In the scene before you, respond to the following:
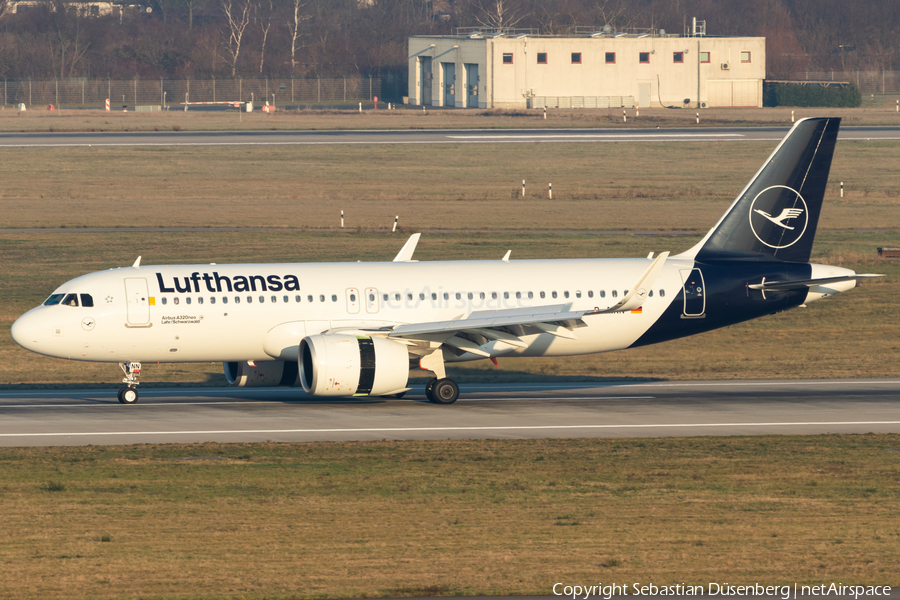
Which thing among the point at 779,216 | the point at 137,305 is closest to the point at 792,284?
the point at 779,216

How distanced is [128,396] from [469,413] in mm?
10216

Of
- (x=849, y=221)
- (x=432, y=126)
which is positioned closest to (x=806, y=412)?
(x=849, y=221)

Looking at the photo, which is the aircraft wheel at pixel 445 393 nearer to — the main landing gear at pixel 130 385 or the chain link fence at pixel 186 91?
the main landing gear at pixel 130 385

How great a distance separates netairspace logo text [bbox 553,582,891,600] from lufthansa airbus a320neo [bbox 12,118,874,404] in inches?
594

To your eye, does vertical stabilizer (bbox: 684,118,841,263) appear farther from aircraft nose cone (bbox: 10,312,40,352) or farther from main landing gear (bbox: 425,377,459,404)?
aircraft nose cone (bbox: 10,312,40,352)

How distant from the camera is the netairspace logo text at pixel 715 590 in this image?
686 inches

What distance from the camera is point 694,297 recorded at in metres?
36.8

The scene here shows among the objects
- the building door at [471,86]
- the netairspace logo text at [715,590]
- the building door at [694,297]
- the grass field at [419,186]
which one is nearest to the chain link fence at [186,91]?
the building door at [471,86]

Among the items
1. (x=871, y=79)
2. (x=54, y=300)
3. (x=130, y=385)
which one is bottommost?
(x=130, y=385)

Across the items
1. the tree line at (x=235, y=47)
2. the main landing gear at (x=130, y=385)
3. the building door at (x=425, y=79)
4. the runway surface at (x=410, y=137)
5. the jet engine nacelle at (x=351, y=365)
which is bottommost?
the main landing gear at (x=130, y=385)

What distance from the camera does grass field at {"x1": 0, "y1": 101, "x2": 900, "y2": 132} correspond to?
12438cm

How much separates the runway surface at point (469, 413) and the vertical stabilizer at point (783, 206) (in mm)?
4561

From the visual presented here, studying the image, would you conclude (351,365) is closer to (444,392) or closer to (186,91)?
(444,392)

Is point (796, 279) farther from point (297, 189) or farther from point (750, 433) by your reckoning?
point (297, 189)
